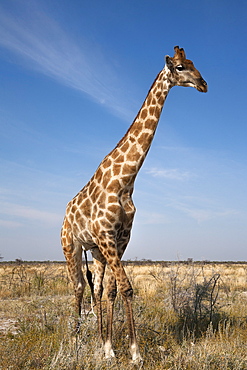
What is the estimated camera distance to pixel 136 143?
4.94 metres

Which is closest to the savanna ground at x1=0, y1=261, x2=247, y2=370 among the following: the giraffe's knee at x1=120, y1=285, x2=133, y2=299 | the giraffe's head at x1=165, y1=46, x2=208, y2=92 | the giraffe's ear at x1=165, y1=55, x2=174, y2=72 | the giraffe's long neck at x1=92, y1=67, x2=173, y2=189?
the giraffe's knee at x1=120, y1=285, x2=133, y2=299

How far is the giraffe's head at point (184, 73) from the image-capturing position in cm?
486

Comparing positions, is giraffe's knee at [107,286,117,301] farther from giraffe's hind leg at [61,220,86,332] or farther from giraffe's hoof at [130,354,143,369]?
giraffe's hind leg at [61,220,86,332]

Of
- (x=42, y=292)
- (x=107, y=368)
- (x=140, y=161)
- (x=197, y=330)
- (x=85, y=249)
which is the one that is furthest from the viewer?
(x=42, y=292)

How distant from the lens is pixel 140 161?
4.84 metres

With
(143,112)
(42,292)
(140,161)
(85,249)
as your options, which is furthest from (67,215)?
(42,292)

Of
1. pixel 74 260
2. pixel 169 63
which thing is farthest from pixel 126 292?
pixel 169 63

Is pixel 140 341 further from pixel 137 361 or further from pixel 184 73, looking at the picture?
pixel 184 73

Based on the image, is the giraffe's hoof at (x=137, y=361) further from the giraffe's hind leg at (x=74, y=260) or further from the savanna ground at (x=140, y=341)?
the giraffe's hind leg at (x=74, y=260)

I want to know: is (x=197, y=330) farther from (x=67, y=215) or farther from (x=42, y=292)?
(x=42, y=292)

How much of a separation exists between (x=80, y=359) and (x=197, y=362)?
1392mm

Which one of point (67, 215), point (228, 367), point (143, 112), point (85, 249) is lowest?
point (228, 367)

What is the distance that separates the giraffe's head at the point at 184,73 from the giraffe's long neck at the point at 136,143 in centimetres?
10

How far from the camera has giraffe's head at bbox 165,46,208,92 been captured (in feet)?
15.9
